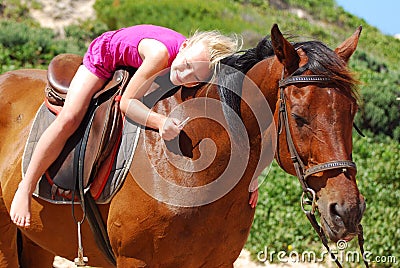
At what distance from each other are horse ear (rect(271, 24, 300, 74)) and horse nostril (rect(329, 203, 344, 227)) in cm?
64

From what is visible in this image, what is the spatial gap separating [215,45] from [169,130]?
497 mm

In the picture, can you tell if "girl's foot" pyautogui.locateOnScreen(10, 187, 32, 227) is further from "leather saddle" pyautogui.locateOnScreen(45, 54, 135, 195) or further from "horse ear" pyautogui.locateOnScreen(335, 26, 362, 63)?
"horse ear" pyautogui.locateOnScreen(335, 26, 362, 63)

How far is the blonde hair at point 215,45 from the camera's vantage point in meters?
2.88

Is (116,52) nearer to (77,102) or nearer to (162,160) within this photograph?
(77,102)

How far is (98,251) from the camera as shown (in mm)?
3260

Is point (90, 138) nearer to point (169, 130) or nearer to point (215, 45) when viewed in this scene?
point (169, 130)

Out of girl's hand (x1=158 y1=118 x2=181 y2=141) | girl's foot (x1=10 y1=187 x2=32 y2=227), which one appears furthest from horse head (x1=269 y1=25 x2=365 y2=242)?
girl's foot (x1=10 y1=187 x2=32 y2=227)

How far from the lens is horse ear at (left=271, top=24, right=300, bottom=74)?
259 cm

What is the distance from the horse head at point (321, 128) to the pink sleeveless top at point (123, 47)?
0.61m

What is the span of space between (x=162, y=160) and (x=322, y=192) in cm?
81

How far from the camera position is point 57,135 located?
3.07 metres

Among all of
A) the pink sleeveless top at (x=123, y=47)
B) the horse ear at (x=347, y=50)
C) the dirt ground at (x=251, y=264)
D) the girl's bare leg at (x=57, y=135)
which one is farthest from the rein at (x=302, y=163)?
the dirt ground at (x=251, y=264)

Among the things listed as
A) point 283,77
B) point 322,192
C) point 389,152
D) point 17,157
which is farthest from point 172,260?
point 389,152

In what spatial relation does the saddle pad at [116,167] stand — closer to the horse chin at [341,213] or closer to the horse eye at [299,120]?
the horse eye at [299,120]
